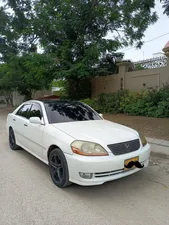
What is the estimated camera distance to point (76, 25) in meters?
11.0

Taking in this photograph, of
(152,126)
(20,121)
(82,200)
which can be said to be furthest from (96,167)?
(152,126)

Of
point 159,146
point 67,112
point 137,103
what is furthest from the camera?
point 137,103

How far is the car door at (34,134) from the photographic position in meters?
3.90

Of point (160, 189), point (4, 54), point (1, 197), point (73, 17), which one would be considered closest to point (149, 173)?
point (160, 189)

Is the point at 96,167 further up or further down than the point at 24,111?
further down

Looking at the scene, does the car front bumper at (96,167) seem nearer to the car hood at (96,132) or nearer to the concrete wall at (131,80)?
the car hood at (96,132)

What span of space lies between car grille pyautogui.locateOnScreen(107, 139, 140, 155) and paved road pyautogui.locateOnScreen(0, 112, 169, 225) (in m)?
0.69

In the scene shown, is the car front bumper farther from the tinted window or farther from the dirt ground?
the dirt ground

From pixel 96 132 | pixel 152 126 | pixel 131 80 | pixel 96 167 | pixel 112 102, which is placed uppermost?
pixel 131 80

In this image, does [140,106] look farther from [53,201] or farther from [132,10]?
[53,201]

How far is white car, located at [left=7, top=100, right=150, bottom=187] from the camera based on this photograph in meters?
2.93

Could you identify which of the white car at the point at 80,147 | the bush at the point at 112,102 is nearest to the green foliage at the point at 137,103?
the bush at the point at 112,102

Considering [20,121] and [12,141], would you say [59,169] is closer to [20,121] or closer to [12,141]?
[20,121]

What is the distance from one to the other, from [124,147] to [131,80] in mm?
→ 9707
